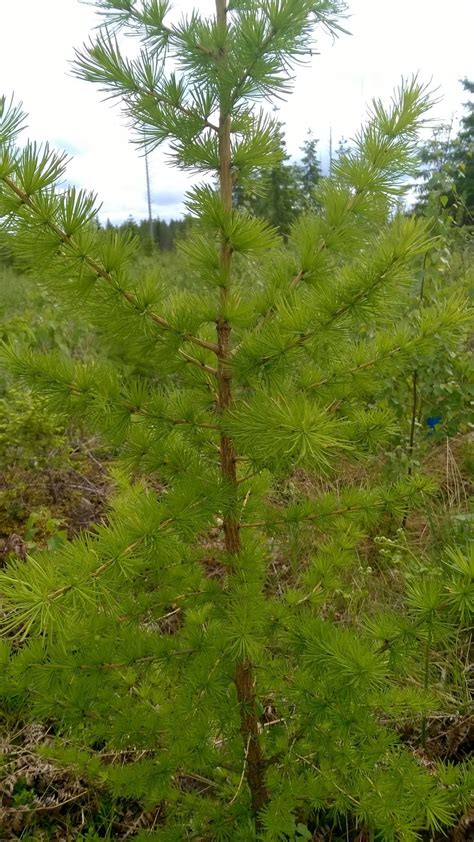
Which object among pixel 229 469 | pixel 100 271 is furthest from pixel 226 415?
pixel 100 271

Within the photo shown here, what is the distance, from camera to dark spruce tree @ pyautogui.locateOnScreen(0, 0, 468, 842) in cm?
112

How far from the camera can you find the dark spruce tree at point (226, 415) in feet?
3.68

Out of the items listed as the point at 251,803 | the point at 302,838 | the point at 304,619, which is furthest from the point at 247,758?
the point at 304,619

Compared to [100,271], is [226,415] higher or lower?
lower

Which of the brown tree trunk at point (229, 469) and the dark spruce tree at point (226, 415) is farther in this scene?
the brown tree trunk at point (229, 469)

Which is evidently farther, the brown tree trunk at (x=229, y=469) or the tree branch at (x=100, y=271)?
the brown tree trunk at (x=229, y=469)

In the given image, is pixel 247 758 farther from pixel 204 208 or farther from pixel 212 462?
pixel 204 208

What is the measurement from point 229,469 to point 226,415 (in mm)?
228

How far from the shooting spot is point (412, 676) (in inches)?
91.9

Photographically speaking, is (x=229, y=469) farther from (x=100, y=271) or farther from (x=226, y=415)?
(x=100, y=271)

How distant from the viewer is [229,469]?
59.9 inches

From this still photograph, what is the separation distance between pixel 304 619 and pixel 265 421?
0.70 meters

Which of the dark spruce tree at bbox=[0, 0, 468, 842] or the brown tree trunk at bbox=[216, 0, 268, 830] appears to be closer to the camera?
the dark spruce tree at bbox=[0, 0, 468, 842]

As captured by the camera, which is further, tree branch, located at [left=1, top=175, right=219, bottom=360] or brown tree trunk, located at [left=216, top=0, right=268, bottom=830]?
brown tree trunk, located at [left=216, top=0, right=268, bottom=830]
